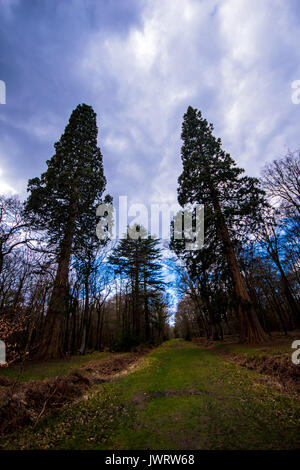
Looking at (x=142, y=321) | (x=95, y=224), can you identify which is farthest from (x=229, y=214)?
(x=142, y=321)

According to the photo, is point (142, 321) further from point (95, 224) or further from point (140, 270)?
point (95, 224)

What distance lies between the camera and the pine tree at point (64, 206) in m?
12.6

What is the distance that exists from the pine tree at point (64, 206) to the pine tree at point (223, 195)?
27.6 ft

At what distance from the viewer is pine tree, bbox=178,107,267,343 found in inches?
466

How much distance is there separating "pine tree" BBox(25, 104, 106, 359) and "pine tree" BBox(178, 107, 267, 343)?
8.41 m

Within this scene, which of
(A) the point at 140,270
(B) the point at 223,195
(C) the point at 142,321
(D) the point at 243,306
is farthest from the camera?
(C) the point at 142,321

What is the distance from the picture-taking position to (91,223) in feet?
52.9

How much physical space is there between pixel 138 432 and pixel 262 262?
78.9ft

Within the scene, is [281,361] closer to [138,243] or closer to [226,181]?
[226,181]

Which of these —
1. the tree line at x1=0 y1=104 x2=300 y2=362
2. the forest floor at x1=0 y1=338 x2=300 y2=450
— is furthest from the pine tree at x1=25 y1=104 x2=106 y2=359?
the forest floor at x1=0 y1=338 x2=300 y2=450

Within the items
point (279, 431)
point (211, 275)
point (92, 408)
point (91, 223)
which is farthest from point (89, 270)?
point (279, 431)

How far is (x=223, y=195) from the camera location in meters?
13.9

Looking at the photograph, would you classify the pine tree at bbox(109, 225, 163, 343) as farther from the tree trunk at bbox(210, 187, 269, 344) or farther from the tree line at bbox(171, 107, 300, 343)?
the tree trunk at bbox(210, 187, 269, 344)

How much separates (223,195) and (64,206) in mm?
12430
